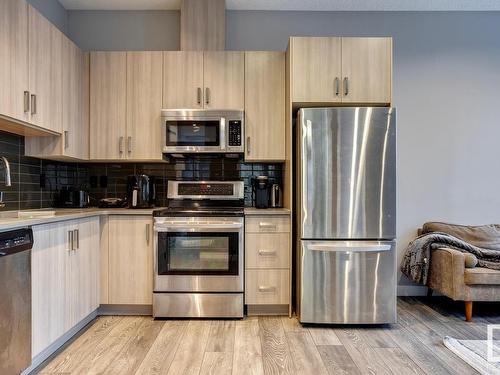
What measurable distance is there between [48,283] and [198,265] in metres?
1.07

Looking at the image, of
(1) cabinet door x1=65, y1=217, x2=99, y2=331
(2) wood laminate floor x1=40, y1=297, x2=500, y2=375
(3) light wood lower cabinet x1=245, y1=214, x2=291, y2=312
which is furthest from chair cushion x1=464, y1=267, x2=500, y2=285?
(1) cabinet door x1=65, y1=217, x2=99, y2=331

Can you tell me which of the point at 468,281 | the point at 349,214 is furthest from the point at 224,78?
the point at 468,281

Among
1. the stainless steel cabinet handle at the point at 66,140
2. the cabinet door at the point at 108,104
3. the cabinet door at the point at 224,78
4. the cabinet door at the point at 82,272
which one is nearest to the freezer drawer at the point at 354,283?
the cabinet door at the point at 224,78

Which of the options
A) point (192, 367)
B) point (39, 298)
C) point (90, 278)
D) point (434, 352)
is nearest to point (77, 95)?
point (90, 278)

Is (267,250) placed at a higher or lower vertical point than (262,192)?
lower

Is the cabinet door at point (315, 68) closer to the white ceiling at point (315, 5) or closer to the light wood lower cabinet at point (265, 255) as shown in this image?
the white ceiling at point (315, 5)

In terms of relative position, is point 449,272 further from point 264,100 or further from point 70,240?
point 70,240

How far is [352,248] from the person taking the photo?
2.52m

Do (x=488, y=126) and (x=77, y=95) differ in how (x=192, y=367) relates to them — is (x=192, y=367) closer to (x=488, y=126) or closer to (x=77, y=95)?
(x=77, y=95)

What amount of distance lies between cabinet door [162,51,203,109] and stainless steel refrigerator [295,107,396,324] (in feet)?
3.38

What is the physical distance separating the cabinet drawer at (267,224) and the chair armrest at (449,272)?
1337 millimetres

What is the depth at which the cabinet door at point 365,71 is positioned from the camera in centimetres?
272

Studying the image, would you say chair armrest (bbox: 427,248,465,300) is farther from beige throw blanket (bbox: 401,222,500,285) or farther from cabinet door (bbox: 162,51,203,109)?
cabinet door (bbox: 162,51,203,109)

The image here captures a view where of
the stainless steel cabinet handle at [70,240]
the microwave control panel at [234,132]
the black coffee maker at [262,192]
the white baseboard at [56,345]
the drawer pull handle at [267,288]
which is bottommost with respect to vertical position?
the white baseboard at [56,345]
